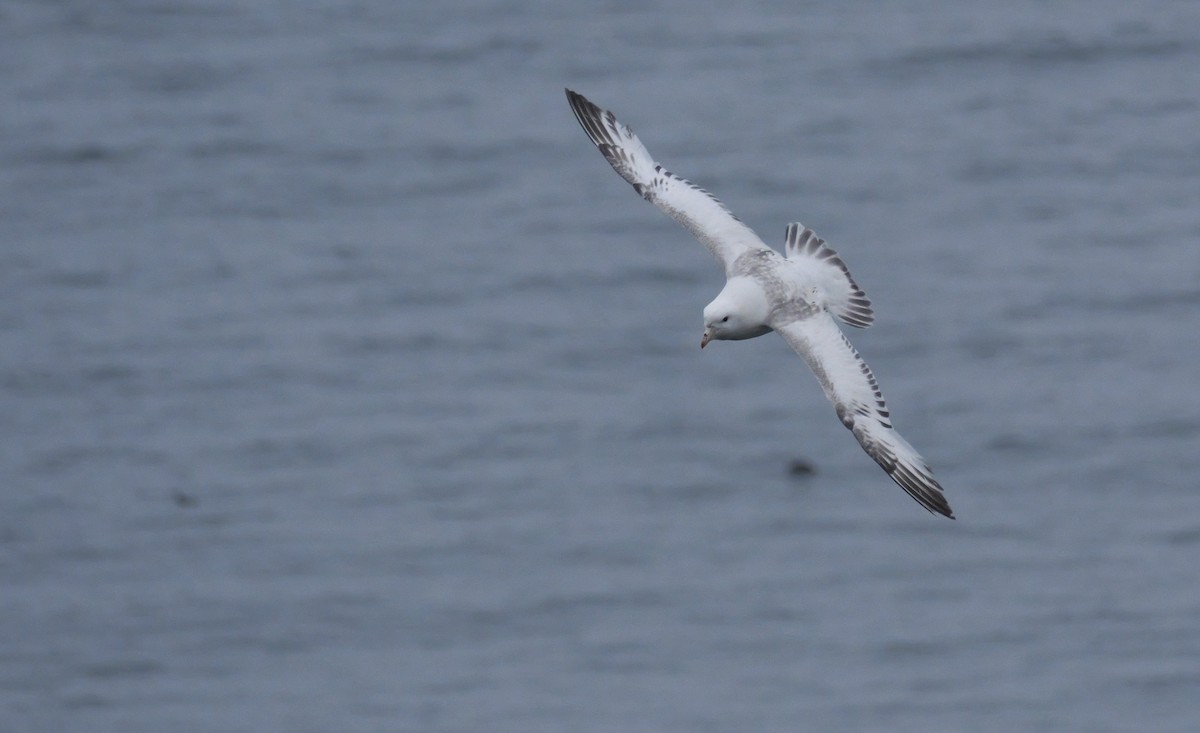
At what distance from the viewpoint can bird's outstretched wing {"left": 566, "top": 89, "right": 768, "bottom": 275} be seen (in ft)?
53.6

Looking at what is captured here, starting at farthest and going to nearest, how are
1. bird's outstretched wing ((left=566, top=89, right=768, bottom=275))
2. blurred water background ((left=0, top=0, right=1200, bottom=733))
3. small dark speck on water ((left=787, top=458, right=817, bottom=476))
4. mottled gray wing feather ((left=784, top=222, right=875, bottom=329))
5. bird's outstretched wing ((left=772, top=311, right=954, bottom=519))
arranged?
small dark speck on water ((left=787, top=458, right=817, bottom=476)) → blurred water background ((left=0, top=0, right=1200, bottom=733)) → bird's outstretched wing ((left=566, top=89, right=768, bottom=275)) → mottled gray wing feather ((left=784, top=222, right=875, bottom=329)) → bird's outstretched wing ((left=772, top=311, right=954, bottom=519))

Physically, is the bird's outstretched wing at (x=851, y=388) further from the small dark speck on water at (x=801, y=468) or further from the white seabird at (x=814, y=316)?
the small dark speck on water at (x=801, y=468)

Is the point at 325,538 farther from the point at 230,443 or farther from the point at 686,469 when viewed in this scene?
the point at 686,469

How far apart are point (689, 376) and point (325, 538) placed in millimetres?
5870

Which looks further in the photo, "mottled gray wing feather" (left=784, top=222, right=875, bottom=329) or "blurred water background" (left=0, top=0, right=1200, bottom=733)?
"blurred water background" (left=0, top=0, right=1200, bottom=733)

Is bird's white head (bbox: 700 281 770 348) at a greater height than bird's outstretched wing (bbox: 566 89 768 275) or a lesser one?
lesser

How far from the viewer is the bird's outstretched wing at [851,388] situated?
587 inches

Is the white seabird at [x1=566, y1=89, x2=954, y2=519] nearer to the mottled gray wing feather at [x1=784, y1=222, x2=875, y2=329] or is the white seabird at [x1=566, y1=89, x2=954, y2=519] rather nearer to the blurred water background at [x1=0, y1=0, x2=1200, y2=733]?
the mottled gray wing feather at [x1=784, y1=222, x2=875, y2=329]

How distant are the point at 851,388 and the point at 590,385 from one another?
16.0m

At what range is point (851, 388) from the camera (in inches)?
596

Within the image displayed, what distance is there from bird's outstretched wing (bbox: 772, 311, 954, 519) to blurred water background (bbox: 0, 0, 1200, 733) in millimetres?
11039

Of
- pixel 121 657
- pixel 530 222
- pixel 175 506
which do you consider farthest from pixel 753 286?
pixel 530 222

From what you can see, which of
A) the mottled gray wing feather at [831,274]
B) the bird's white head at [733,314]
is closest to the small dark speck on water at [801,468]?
the mottled gray wing feather at [831,274]

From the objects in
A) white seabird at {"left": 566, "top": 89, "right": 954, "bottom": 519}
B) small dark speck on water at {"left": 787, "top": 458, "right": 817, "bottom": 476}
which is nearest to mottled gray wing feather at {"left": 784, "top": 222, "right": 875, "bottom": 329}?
white seabird at {"left": 566, "top": 89, "right": 954, "bottom": 519}
